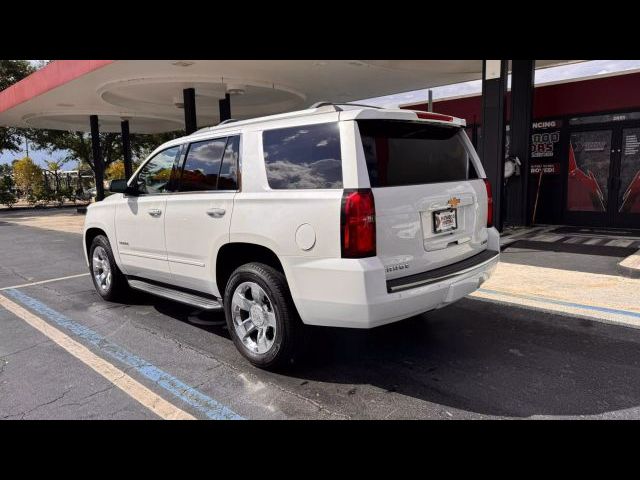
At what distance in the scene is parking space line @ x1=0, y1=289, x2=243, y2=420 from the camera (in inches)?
122

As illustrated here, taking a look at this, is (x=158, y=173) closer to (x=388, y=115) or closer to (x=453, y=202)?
(x=388, y=115)

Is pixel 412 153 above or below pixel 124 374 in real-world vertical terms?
above

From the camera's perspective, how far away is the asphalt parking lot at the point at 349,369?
307 centimetres

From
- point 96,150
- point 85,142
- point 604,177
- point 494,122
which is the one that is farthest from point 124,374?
point 85,142

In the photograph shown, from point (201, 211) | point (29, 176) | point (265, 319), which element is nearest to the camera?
point (265, 319)

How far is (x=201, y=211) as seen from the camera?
4090 mm

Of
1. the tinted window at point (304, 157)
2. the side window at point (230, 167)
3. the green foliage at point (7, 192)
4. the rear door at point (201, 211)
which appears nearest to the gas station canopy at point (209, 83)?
the rear door at point (201, 211)

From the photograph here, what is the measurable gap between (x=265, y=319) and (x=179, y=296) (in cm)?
127

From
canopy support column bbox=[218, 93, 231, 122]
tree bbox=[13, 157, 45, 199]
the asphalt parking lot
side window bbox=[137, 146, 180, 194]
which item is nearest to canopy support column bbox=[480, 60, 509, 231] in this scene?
the asphalt parking lot

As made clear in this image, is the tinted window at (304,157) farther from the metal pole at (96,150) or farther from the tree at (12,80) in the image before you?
the tree at (12,80)

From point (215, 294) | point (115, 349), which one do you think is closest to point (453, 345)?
point (215, 294)

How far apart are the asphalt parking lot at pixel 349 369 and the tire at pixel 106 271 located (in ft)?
1.26

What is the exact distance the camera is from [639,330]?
434 cm
